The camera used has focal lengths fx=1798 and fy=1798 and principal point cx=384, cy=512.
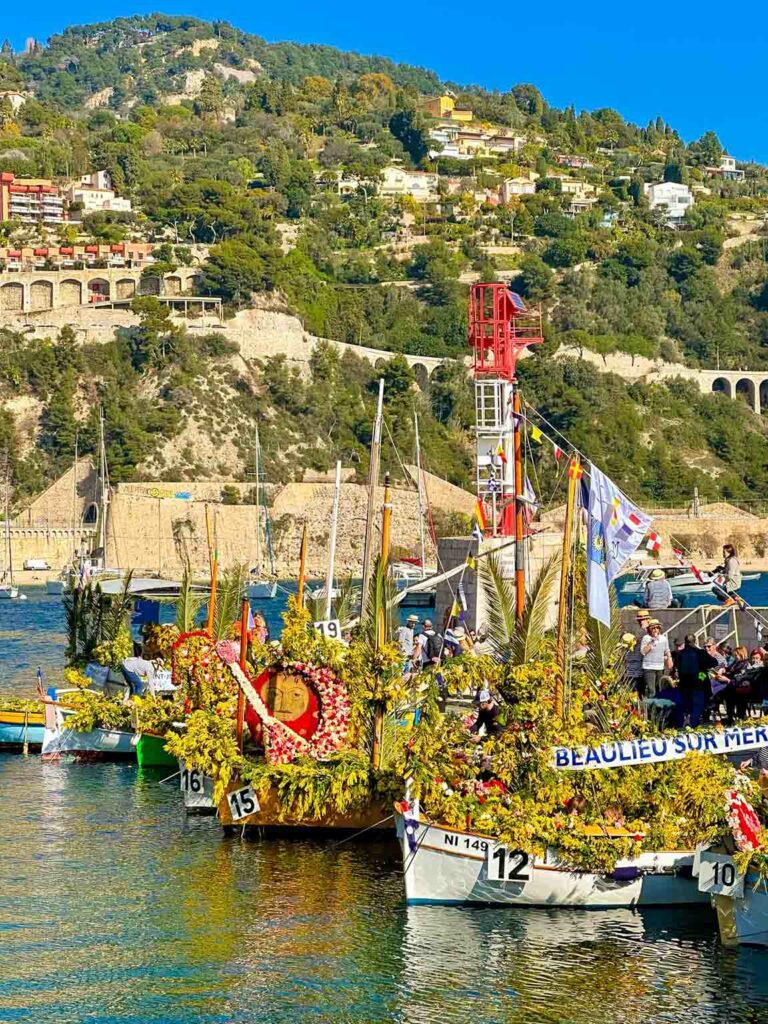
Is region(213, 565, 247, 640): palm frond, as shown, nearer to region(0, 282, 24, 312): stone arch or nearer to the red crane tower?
the red crane tower

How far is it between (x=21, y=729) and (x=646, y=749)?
569 inches

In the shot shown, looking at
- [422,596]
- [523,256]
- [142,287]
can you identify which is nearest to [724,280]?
[523,256]

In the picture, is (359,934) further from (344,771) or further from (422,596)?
(422,596)

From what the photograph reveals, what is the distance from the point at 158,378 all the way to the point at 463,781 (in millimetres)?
84301

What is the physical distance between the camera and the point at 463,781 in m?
18.8

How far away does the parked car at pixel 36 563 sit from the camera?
90938 millimetres

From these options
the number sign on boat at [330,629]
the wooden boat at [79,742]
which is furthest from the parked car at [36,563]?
the number sign on boat at [330,629]

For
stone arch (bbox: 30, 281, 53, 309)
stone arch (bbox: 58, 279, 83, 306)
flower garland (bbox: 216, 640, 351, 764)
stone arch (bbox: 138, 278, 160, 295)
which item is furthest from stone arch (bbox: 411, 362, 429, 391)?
flower garland (bbox: 216, 640, 351, 764)

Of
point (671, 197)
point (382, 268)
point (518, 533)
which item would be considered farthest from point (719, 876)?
point (671, 197)

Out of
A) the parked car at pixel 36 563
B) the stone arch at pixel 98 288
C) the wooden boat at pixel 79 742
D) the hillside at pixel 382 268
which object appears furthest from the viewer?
the stone arch at pixel 98 288

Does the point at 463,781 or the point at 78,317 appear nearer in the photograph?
the point at 463,781

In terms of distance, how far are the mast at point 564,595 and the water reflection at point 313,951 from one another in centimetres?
230

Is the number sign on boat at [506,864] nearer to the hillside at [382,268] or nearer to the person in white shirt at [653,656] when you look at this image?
the person in white shirt at [653,656]

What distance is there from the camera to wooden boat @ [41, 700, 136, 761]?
28.5 metres
